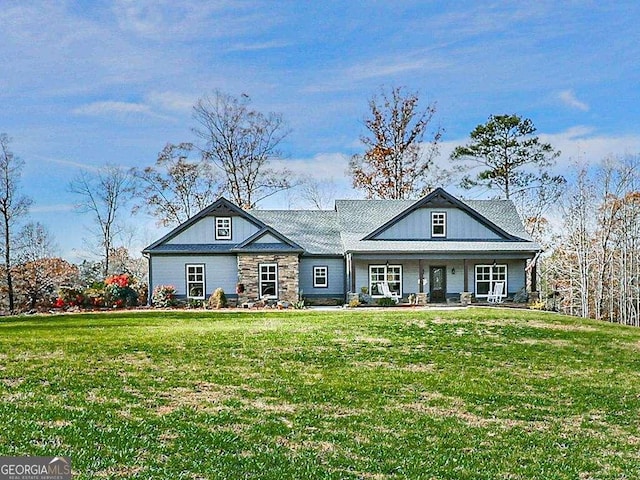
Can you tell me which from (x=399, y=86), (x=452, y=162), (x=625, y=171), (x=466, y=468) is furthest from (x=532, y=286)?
(x=466, y=468)

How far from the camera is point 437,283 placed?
2900 cm

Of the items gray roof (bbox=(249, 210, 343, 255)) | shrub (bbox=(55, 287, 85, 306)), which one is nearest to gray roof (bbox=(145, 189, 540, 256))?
gray roof (bbox=(249, 210, 343, 255))

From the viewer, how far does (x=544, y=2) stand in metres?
18.9

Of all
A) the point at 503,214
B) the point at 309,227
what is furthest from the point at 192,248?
the point at 503,214

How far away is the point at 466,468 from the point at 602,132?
27.8 m

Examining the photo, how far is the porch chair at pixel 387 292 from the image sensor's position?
2773 cm

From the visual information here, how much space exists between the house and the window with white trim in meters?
0.04

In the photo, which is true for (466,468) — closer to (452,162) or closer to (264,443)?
(264,443)

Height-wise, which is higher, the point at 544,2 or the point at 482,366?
the point at 544,2

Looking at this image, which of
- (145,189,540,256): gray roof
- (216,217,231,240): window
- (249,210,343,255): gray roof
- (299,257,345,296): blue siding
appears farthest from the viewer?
(249,210,343,255): gray roof

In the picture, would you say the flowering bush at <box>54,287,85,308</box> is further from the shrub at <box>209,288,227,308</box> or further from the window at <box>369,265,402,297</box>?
the window at <box>369,265,402,297</box>

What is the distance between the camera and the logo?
601 centimetres

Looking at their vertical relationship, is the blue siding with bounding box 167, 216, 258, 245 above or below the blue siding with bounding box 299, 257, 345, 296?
above

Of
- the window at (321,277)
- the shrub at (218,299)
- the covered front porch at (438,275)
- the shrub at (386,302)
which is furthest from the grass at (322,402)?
the window at (321,277)
